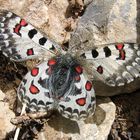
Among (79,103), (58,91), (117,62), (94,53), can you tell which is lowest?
(79,103)

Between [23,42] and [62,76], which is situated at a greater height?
[23,42]

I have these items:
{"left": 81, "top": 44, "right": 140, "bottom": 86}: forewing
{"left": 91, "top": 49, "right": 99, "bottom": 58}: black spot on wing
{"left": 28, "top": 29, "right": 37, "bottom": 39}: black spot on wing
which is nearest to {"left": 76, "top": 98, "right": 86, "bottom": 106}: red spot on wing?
{"left": 81, "top": 44, "right": 140, "bottom": 86}: forewing

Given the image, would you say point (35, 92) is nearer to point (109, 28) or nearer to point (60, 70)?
point (60, 70)

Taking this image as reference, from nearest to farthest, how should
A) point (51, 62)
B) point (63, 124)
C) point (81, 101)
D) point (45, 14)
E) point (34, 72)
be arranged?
point (81, 101), point (34, 72), point (51, 62), point (63, 124), point (45, 14)

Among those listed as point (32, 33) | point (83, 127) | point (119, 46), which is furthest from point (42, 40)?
point (83, 127)

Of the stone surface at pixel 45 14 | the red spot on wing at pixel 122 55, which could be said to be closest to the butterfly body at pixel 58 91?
the red spot on wing at pixel 122 55

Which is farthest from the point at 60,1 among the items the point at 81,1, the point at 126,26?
the point at 126,26

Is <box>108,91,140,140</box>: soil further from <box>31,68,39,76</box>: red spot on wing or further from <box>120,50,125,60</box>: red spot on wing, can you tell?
<box>31,68,39,76</box>: red spot on wing
